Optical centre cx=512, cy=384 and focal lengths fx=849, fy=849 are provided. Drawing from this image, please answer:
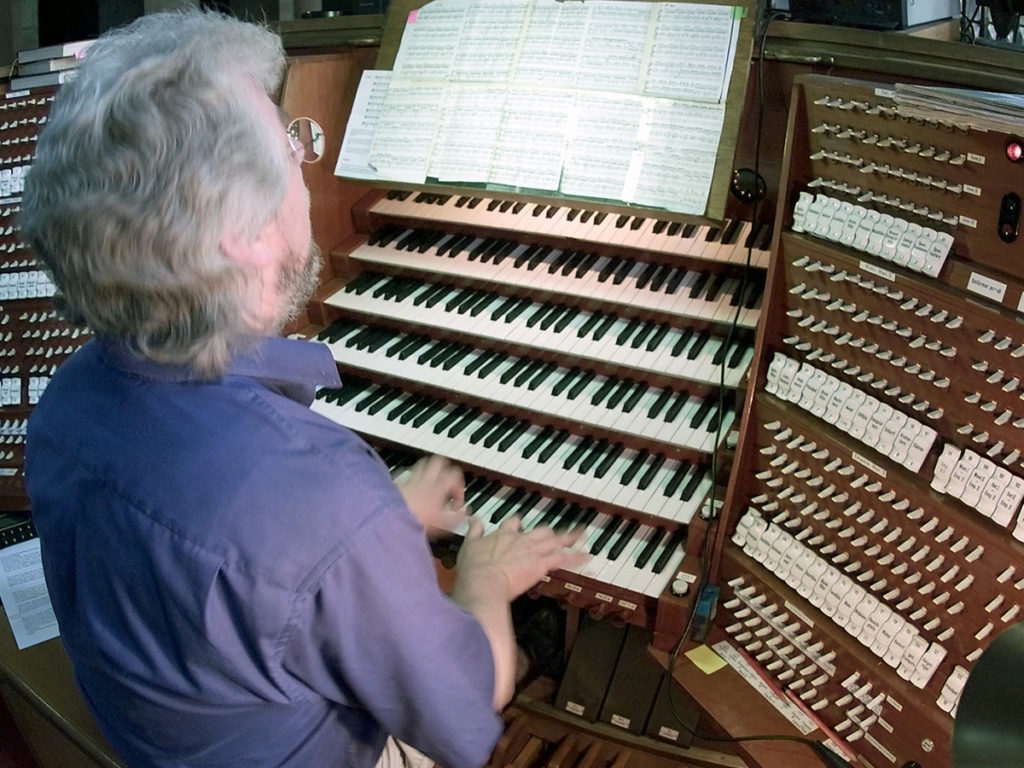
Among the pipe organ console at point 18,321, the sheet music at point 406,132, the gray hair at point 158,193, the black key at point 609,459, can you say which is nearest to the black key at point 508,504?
the black key at point 609,459

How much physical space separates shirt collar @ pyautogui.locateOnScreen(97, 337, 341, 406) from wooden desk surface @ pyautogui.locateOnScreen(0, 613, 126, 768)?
1184 mm

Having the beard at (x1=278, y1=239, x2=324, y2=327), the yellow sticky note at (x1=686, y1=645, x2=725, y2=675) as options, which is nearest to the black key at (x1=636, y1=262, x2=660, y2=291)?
the yellow sticky note at (x1=686, y1=645, x2=725, y2=675)

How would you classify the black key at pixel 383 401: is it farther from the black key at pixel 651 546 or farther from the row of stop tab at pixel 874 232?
the row of stop tab at pixel 874 232

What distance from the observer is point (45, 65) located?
273 cm

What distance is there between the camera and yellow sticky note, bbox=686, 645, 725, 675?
193cm

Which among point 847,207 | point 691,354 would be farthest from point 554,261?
point 847,207

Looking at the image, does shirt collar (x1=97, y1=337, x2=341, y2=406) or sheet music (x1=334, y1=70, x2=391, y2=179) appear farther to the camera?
sheet music (x1=334, y1=70, x2=391, y2=179)

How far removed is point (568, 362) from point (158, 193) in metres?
1.46

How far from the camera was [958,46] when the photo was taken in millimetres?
1771

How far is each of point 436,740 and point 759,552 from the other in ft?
3.13

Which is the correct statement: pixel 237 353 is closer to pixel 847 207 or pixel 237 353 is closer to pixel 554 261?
pixel 847 207

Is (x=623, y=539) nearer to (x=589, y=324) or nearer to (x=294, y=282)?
(x=589, y=324)

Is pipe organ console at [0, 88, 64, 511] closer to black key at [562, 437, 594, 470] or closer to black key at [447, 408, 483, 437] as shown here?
black key at [447, 408, 483, 437]

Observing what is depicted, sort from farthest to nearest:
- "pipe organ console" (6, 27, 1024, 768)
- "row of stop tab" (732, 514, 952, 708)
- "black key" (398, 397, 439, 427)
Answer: "black key" (398, 397, 439, 427) → "row of stop tab" (732, 514, 952, 708) → "pipe organ console" (6, 27, 1024, 768)
